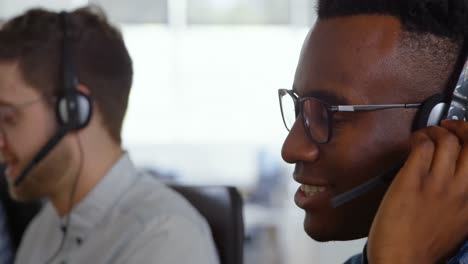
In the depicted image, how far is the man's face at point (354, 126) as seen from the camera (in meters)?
0.77

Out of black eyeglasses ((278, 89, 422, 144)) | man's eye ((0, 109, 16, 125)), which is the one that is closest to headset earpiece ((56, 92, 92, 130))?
man's eye ((0, 109, 16, 125))

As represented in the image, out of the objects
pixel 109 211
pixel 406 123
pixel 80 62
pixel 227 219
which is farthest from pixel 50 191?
pixel 406 123

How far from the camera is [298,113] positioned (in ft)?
2.74

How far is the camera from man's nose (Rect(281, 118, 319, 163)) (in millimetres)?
796

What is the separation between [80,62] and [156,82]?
10.9ft

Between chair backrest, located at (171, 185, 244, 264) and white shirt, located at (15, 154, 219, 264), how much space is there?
51 millimetres

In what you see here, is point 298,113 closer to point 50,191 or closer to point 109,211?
point 109,211

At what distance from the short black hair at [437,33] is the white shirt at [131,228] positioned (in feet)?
2.38

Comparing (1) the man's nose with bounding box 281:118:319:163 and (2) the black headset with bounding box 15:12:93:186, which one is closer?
(1) the man's nose with bounding box 281:118:319:163

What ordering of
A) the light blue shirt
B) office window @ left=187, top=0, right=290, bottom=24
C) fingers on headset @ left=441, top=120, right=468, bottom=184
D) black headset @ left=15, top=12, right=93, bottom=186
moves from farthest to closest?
office window @ left=187, top=0, right=290, bottom=24, the light blue shirt, black headset @ left=15, top=12, right=93, bottom=186, fingers on headset @ left=441, top=120, right=468, bottom=184

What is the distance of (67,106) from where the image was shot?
146cm

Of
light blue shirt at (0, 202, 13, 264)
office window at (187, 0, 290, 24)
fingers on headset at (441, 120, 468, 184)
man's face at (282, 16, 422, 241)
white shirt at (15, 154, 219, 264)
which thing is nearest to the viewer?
fingers on headset at (441, 120, 468, 184)

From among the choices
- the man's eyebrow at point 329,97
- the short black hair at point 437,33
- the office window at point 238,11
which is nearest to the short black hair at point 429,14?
the short black hair at point 437,33

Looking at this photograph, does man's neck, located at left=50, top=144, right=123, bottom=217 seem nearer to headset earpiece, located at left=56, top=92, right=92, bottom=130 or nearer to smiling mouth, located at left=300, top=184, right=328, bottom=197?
headset earpiece, located at left=56, top=92, right=92, bottom=130
